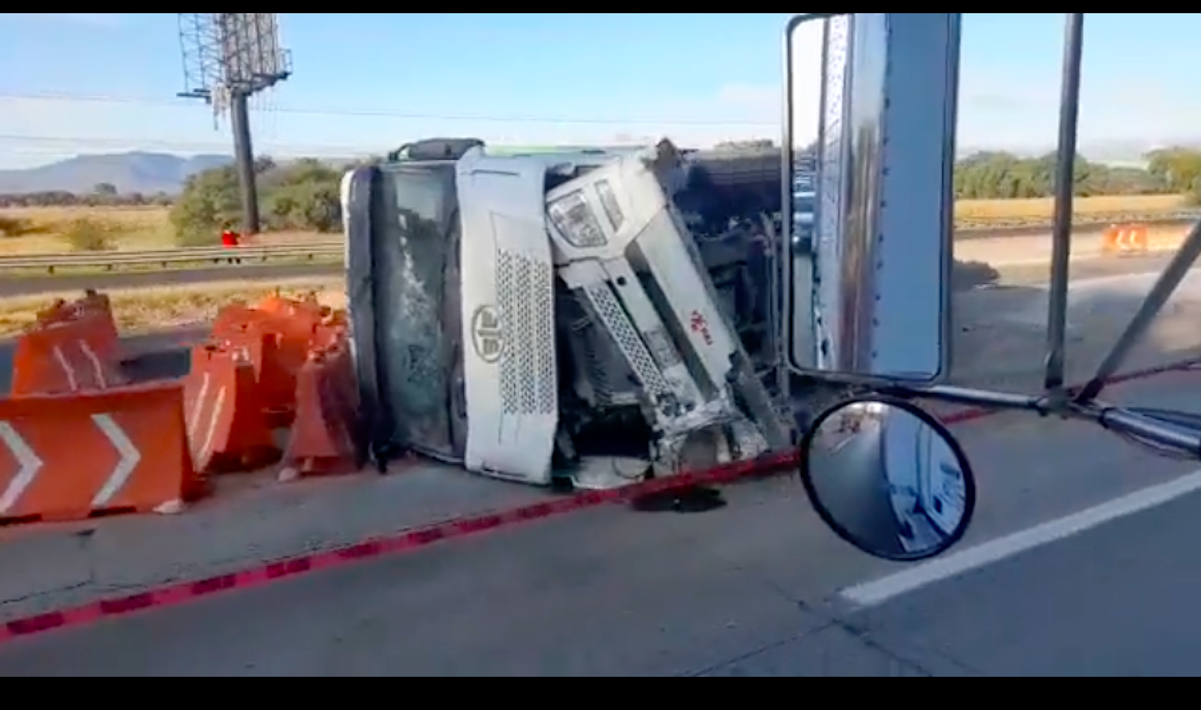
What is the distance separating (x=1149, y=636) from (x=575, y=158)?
3.94 m

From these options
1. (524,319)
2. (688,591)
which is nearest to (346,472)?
(524,319)

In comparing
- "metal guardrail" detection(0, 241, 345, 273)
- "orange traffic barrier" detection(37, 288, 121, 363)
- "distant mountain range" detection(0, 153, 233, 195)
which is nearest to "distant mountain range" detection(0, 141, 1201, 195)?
"distant mountain range" detection(0, 153, 233, 195)

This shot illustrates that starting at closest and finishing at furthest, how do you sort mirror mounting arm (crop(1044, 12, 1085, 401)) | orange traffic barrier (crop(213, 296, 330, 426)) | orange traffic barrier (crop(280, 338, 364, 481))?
mirror mounting arm (crop(1044, 12, 1085, 401)), orange traffic barrier (crop(280, 338, 364, 481)), orange traffic barrier (crop(213, 296, 330, 426))

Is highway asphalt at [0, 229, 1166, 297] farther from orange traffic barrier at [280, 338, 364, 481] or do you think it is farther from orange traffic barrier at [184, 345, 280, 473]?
orange traffic barrier at [280, 338, 364, 481]

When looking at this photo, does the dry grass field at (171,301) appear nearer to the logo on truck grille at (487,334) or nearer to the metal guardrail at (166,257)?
the metal guardrail at (166,257)

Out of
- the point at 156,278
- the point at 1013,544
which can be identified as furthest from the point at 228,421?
the point at 156,278

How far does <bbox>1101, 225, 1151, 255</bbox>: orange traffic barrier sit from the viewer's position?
1.94 m

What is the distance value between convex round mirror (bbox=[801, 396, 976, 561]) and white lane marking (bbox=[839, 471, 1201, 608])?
2.03 meters

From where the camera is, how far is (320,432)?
6336 millimetres

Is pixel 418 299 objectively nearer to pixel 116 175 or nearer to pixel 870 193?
pixel 870 193

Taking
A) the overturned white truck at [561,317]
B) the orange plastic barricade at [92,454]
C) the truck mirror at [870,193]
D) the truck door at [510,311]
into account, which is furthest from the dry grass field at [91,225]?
the truck mirror at [870,193]

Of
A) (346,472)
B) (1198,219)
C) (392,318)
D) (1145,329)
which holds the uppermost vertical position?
(1198,219)
